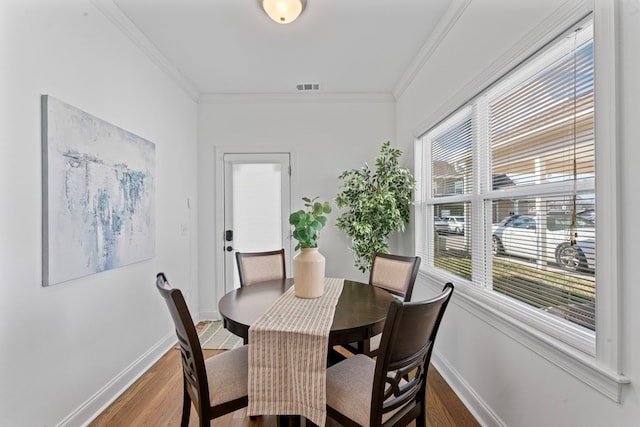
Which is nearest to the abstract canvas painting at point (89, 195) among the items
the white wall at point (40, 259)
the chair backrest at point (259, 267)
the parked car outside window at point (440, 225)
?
the white wall at point (40, 259)

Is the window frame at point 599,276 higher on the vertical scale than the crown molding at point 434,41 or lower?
lower

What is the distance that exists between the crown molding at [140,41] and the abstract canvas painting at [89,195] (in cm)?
76

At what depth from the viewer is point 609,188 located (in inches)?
39.6

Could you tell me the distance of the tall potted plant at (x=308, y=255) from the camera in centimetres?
167

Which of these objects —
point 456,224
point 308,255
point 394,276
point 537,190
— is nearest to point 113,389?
point 308,255

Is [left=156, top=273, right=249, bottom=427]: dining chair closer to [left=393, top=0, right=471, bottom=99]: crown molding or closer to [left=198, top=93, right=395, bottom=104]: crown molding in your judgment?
[left=393, top=0, right=471, bottom=99]: crown molding

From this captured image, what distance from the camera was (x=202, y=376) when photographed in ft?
4.20

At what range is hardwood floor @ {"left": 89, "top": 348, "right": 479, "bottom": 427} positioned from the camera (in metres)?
1.81

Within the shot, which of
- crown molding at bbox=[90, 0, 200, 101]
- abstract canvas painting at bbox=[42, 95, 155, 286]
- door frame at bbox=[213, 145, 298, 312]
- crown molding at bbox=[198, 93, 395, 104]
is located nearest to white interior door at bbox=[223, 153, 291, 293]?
door frame at bbox=[213, 145, 298, 312]

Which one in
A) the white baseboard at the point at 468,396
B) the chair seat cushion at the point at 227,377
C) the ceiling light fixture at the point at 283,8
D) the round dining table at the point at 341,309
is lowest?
the white baseboard at the point at 468,396

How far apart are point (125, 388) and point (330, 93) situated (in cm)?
344

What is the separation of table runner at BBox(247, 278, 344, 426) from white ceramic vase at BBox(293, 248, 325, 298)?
15.6 inches

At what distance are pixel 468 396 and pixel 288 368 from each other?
1.42m

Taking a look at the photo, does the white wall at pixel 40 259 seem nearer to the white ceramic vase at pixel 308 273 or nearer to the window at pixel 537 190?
the white ceramic vase at pixel 308 273
